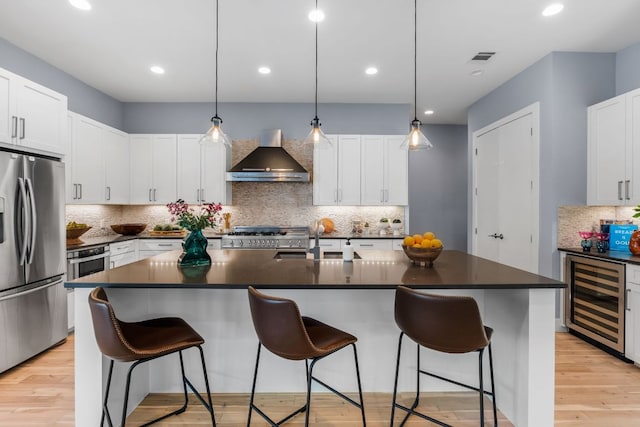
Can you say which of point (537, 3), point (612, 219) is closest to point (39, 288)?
point (537, 3)

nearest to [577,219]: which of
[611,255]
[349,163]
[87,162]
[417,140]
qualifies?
[611,255]

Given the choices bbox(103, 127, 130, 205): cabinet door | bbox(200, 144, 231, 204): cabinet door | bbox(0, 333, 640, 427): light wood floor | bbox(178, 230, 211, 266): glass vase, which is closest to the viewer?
bbox(0, 333, 640, 427): light wood floor

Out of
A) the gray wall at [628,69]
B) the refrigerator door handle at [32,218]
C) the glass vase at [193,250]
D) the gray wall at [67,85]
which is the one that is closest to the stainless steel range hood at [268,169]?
the gray wall at [67,85]

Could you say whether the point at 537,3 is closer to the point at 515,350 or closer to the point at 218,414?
the point at 515,350

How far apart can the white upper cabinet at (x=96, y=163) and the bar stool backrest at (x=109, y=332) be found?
2.99 metres

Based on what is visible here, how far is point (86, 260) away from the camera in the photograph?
12.3 feet

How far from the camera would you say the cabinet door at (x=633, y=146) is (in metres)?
3.15

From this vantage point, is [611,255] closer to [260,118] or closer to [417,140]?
[417,140]

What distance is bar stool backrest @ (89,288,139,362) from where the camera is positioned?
154cm

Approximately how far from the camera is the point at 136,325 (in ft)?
6.50

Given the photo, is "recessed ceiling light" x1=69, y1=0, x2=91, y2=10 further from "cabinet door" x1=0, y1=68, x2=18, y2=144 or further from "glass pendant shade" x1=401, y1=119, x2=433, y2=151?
"glass pendant shade" x1=401, y1=119, x2=433, y2=151

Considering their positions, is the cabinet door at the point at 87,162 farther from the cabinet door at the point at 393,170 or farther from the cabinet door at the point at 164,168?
the cabinet door at the point at 393,170

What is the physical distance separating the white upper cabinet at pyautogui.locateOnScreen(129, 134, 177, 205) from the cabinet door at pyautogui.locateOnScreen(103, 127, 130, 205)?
12cm

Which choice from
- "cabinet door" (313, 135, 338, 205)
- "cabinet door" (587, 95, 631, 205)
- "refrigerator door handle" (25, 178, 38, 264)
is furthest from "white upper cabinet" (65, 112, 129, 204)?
"cabinet door" (587, 95, 631, 205)
